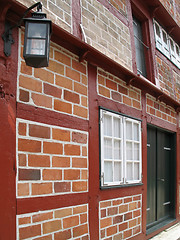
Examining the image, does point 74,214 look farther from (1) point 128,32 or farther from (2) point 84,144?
(1) point 128,32

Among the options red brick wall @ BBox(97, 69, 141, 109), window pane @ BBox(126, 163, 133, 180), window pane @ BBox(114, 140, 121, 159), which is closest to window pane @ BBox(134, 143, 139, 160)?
window pane @ BBox(126, 163, 133, 180)

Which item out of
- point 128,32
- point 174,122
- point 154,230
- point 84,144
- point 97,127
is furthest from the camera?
point 174,122

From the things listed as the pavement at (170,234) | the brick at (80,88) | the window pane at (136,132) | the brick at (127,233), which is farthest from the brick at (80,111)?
the pavement at (170,234)

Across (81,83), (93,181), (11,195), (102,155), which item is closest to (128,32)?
(81,83)

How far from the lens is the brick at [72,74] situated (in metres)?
3.88

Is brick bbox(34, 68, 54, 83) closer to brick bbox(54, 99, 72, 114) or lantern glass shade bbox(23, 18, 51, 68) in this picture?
brick bbox(54, 99, 72, 114)

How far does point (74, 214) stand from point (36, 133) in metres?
1.23

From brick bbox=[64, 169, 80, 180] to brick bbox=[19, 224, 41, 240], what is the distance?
71cm

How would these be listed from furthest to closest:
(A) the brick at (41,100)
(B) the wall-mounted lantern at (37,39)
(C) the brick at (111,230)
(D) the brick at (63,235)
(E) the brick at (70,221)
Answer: (C) the brick at (111,230) → (E) the brick at (70,221) → (D) the brick at (63,235) → (A) the brick at (41,100) → (B) the wall-mounted lantern at (37,39)

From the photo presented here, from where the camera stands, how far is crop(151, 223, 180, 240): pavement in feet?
20.2

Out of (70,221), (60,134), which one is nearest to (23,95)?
(60,134)

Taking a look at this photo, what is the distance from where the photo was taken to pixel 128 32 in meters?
5.72

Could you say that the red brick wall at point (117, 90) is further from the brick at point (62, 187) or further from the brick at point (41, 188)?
the brick at point (41, 188)

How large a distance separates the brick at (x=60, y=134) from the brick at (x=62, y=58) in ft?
2.93
